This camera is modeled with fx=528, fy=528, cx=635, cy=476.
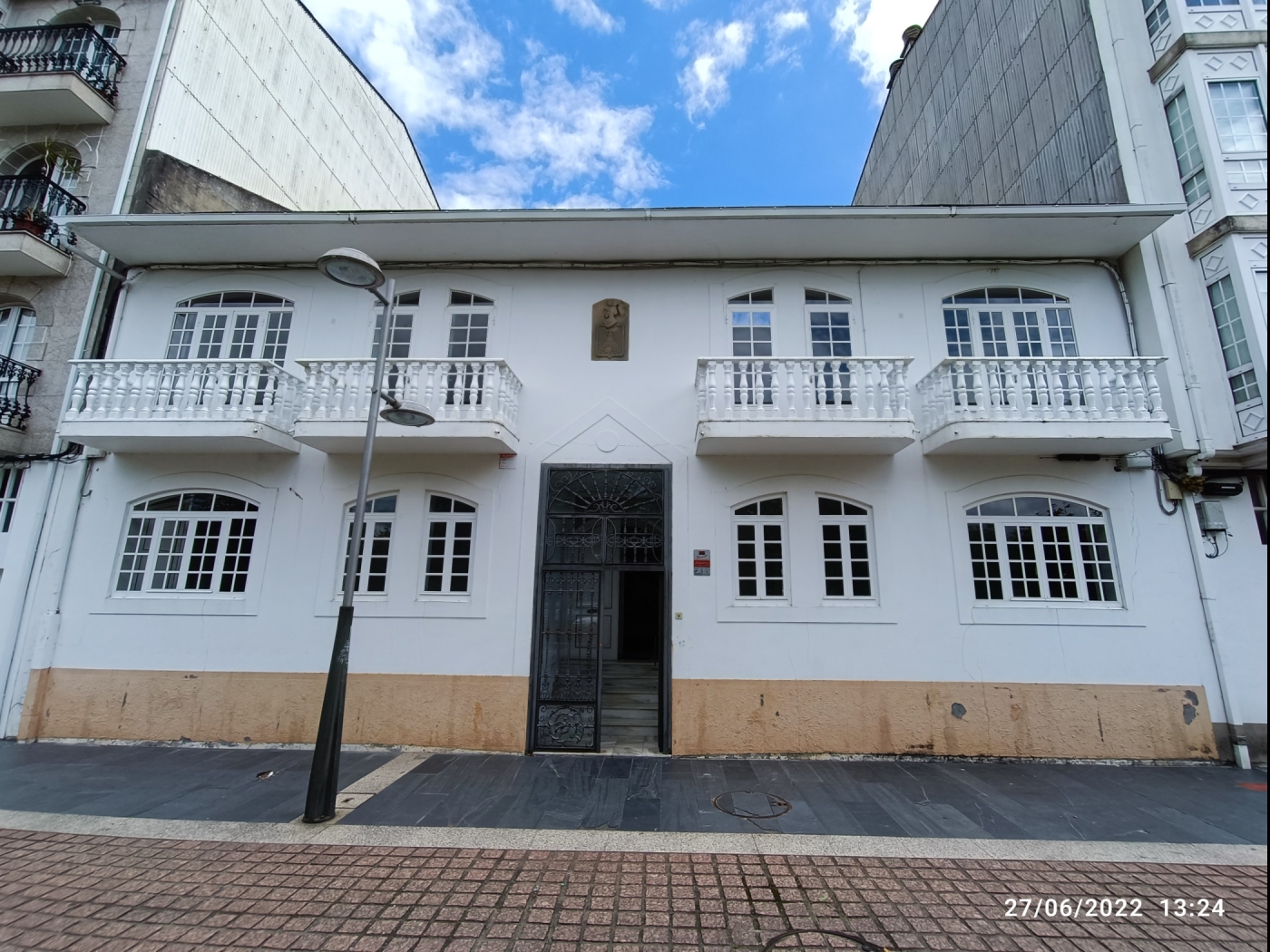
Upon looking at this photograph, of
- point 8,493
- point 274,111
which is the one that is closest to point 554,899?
point 8,493

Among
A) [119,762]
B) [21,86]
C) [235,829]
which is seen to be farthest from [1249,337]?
[21,86]

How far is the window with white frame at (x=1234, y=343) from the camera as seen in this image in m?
7.27

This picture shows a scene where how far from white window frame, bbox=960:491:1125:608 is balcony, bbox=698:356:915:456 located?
1851 millimetres

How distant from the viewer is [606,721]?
8.55 metres

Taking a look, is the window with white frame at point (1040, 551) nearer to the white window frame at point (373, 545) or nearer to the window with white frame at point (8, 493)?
the white window frame at point (373, 545)

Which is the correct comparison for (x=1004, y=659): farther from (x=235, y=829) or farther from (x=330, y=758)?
(x=235, y=829)

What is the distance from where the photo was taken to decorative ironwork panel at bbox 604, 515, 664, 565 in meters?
7.73

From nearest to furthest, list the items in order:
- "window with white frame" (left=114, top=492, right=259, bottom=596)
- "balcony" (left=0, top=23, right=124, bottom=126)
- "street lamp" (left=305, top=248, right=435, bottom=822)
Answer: "street lamp" (left=305, top=248, right=435, bottom=822) < "window with white frame" (left=114, top=492, right=259, bottom=596) < "balcony" (left=0, top=23, right=124, bottom=126)

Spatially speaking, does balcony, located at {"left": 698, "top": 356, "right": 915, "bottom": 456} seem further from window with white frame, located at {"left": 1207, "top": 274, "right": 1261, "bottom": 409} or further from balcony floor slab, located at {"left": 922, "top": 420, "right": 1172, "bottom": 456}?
window with white frame, located at {"left": 1207, "top": 274, "right": 1261, "bottom": 409}

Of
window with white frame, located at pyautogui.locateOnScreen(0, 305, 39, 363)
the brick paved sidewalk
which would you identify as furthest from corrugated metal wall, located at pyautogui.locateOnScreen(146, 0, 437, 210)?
the brick paved sidewalk

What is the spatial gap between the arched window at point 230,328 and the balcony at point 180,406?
1042 millimetres

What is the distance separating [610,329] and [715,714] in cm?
592

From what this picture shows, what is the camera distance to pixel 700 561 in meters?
7.59

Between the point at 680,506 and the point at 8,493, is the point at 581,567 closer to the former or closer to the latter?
the point at 680,506
